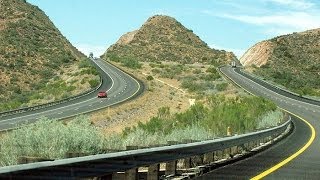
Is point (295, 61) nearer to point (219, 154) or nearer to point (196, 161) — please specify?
point (219, 154)

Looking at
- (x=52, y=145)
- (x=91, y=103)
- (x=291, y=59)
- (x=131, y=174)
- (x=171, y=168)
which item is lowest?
(x=91, y=103)

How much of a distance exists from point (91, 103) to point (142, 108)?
674 centimetres

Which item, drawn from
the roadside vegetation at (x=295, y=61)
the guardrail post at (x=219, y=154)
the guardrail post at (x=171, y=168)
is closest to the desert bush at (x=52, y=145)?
the guardrail post at (x=171, y=168)

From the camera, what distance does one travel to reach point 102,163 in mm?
7414

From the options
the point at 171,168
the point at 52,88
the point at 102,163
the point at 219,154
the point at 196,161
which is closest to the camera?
the point at 102,163

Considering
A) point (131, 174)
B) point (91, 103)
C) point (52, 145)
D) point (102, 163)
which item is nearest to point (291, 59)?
point (91, 103)

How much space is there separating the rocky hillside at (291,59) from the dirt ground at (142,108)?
47294 millimetres

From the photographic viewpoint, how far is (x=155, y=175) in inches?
397

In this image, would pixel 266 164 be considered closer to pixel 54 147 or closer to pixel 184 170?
pixel 184 170

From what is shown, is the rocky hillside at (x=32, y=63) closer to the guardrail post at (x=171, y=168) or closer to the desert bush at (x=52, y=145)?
the desert bush at (x=52, y=145)

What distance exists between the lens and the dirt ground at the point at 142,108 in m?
51.7

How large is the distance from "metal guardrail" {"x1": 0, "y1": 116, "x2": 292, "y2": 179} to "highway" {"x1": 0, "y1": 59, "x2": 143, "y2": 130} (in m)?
21.2

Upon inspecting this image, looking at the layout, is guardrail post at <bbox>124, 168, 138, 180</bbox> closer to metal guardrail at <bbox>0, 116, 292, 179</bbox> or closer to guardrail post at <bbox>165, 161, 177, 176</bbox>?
metal guardrail at <bbox>0, 116, 292, 179</bbox>

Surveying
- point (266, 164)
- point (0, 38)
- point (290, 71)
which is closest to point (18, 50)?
point (0, 38)
